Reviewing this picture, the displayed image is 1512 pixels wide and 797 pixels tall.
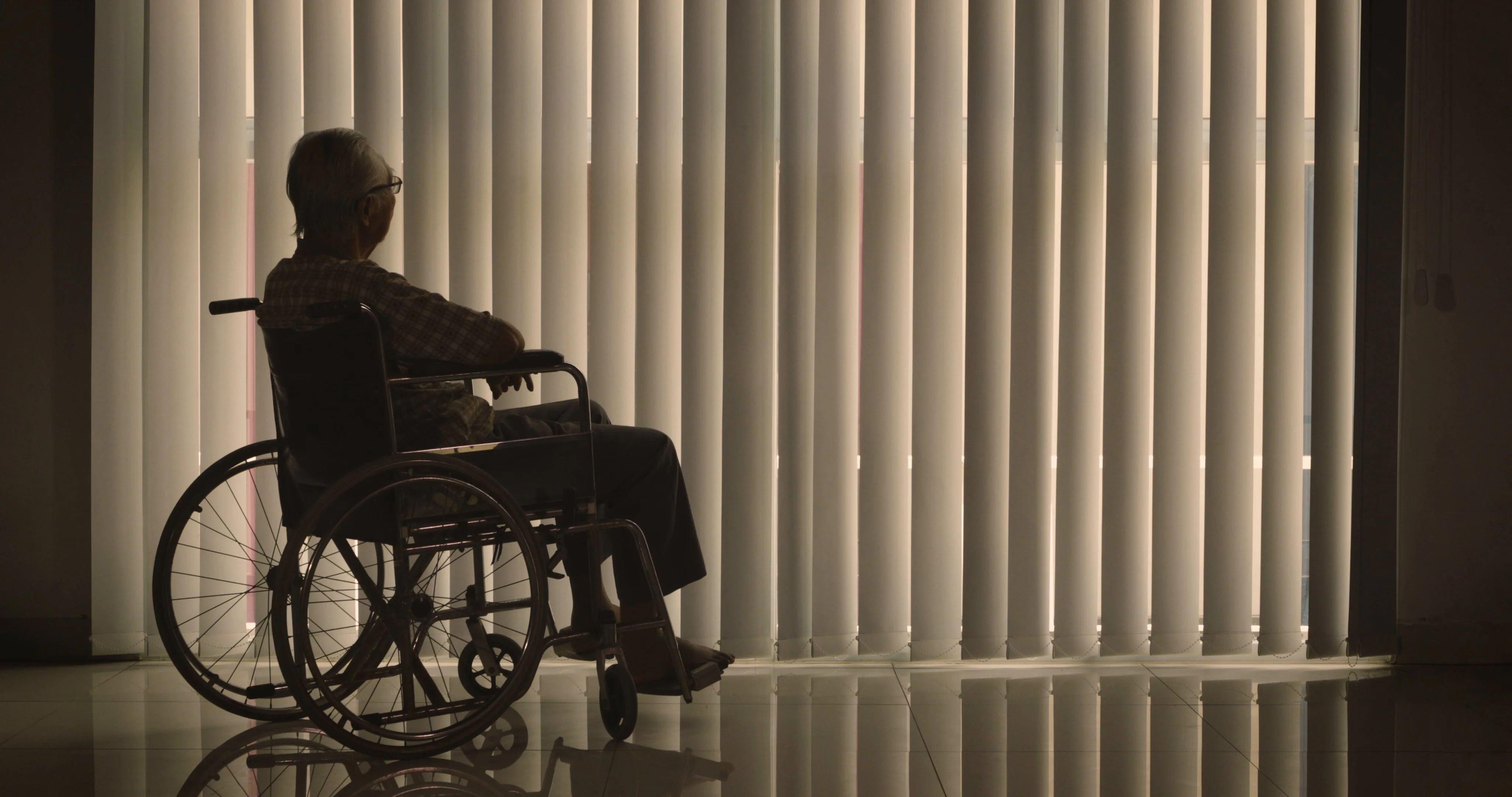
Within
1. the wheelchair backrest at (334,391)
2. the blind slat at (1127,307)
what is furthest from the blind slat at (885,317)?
the wheelchair backrest at (334,391)

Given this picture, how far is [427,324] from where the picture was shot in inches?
67.4

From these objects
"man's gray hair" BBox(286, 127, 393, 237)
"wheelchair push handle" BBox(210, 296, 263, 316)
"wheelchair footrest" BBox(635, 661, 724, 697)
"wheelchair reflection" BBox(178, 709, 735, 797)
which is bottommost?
"wheelchair reflection" BBox(178, 709, 735, 797)

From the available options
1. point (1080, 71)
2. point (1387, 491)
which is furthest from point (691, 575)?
point (1387, 491)

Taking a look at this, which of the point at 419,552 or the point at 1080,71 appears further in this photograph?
the point at 1080,71

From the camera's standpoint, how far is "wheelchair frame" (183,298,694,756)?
5.44 feet

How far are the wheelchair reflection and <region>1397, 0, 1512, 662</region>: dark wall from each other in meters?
1.60

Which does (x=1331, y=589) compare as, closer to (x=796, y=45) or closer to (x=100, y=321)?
(x=796, y=45)

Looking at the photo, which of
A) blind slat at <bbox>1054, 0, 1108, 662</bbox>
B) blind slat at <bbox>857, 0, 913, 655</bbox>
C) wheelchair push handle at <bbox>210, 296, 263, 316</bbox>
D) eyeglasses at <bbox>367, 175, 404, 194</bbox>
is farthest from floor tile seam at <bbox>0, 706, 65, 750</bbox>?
blind slat at <bbox>1054, 0, 1108, 662</bbox>

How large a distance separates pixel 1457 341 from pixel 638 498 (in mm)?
1733

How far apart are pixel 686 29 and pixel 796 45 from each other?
0.22 m

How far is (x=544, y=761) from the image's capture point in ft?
5.88

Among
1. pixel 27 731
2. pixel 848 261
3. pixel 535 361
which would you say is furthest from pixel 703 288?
pixel 27 731

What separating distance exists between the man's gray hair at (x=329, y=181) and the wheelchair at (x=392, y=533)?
0.17 metres

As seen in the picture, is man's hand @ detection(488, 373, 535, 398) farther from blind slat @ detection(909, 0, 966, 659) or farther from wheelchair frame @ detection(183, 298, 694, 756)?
blind slat @ detection(909, 0, 966, 659)
